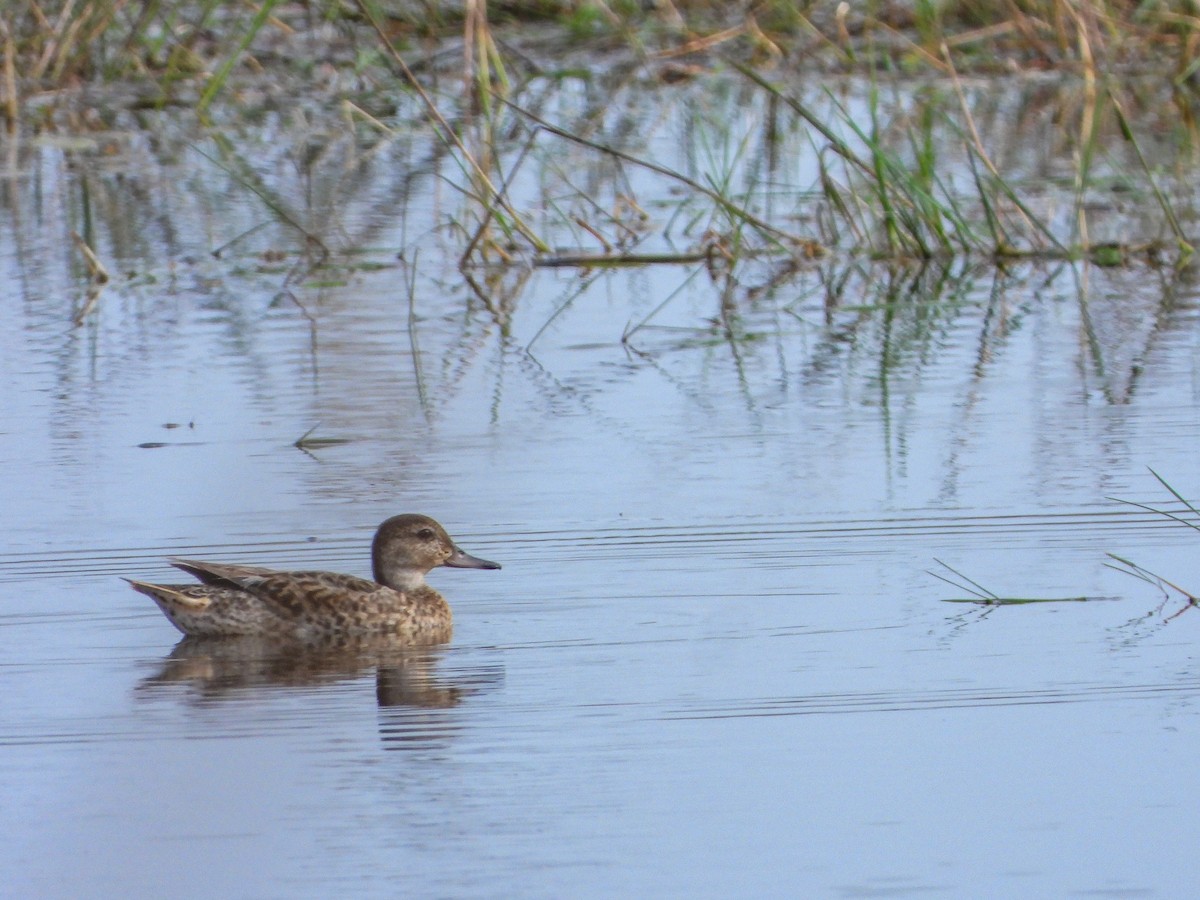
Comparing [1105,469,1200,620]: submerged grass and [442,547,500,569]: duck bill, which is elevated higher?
[1105,469,1200,620]: submerged grass

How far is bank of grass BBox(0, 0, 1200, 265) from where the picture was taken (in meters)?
11.7

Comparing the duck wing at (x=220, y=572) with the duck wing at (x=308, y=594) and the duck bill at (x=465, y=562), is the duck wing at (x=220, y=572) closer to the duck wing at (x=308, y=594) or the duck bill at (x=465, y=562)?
the duck wing at (x=308, y=594)

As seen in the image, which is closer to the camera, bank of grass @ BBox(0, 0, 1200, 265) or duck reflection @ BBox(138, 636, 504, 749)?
duck reflection @ BBox(138, 636, 504, 749)

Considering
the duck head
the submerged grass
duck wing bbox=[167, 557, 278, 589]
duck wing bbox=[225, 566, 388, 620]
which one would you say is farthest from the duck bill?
the submerged grass

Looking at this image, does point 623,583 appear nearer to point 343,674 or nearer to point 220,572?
point 343,674

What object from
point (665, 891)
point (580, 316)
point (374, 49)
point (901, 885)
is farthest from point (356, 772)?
point (374, 49)

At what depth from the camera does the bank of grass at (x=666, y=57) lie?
1167 centimetres

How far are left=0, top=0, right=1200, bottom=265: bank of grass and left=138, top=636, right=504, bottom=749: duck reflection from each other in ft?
17.0

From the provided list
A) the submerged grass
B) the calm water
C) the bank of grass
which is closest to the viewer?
the calm water

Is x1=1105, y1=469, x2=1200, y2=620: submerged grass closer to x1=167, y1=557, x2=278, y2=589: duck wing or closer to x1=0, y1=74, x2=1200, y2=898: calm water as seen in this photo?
x1=0, y1=74, x2=1200, y2=898: calm water

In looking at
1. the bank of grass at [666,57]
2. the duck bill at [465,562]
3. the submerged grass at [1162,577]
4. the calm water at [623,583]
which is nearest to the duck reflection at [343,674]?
the calm water at [623,583]

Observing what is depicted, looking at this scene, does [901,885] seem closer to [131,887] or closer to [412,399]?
[131,887]

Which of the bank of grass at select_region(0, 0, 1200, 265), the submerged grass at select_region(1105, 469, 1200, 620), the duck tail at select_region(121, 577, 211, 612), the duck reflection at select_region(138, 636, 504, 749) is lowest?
the duck reflection at select_region(138, 636, 504, 749)

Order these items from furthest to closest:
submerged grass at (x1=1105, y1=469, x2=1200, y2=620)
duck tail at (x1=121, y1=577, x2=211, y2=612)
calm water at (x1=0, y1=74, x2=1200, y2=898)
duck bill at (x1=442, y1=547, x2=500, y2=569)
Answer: duck bill at (x1=442, y1=547, x2=500, y2=569) < duck tail at (x1=121, y1=577, x2=211, y2=612) < submerged grass at (x1=1105, y1=469, x2=1200, y2=620) < calm water at (x1=0, y1=74, x2=1200, y2=898)
